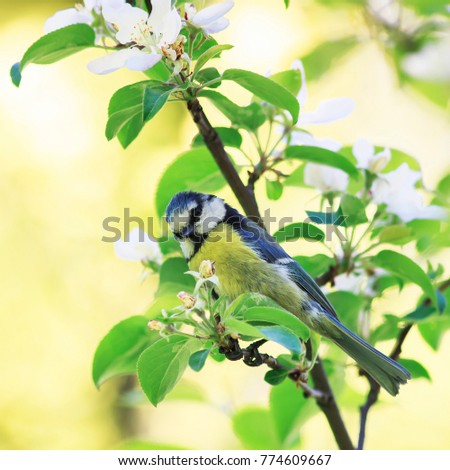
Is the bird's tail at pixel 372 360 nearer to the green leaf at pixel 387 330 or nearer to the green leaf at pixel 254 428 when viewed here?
the green leaf at pixel 387 330

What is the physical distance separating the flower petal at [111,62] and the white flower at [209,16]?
0.43ft

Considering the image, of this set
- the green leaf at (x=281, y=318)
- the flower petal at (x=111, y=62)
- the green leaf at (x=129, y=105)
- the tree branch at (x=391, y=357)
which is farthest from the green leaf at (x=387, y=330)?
the flower petal at (x=111, y=62)

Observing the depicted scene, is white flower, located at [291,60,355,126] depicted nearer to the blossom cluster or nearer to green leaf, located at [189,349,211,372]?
the blossom cluster

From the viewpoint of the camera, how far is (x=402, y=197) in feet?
6.14

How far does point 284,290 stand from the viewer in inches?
79.9

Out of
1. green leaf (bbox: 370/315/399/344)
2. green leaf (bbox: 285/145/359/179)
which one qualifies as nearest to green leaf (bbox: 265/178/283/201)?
green leaf (bbox: 285/145/359/179)

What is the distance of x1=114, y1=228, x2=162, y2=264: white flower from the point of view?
6.15 ft

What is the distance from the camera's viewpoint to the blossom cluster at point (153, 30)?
1.42m

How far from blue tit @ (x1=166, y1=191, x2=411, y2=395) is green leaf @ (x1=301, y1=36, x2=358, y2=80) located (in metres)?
0.71

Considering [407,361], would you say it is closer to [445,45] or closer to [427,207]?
[427,207]

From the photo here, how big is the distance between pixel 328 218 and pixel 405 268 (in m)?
0.22

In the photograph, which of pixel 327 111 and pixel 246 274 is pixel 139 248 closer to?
pixel 246 274

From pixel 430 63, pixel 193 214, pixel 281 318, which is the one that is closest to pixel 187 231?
pixel 193 214

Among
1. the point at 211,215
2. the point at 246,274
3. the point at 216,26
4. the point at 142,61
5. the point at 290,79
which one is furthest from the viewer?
the point at 211,215
